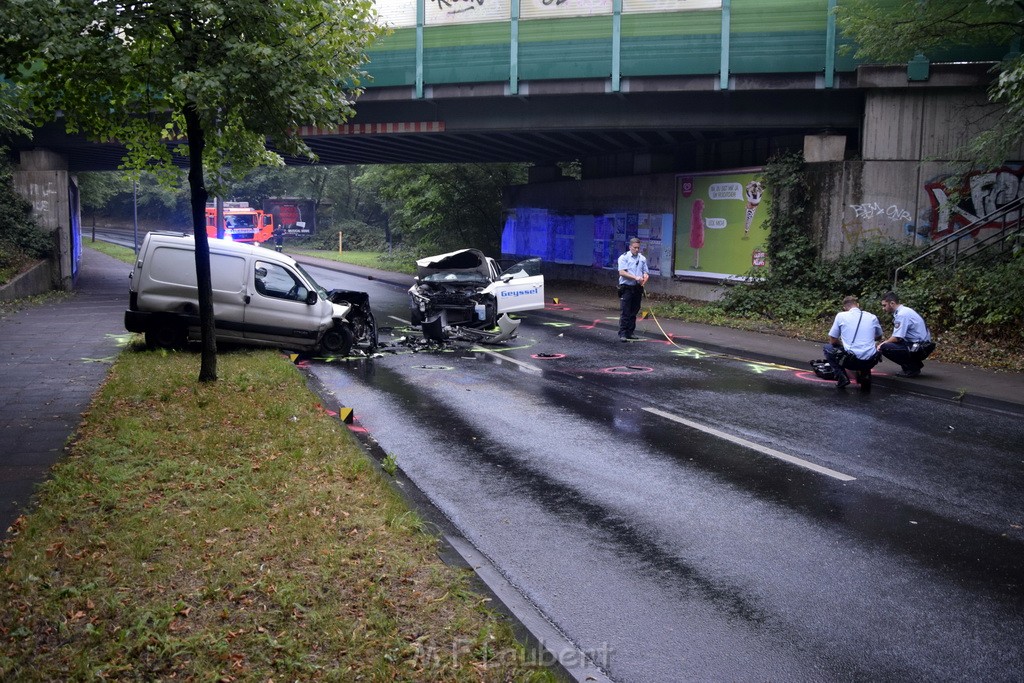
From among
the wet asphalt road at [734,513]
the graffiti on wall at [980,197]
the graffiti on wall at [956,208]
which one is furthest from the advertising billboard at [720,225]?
the wet asphalt road at [734,513]

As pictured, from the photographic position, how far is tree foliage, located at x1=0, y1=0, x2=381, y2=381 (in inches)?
367

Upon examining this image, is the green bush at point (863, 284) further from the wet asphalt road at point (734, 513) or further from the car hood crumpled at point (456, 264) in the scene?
the car hood crumpled at point (456, 264)

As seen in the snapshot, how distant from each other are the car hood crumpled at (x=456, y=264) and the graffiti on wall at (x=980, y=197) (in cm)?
993

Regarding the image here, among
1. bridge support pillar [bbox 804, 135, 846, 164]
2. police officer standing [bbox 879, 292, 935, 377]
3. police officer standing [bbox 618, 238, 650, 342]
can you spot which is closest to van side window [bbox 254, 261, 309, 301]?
police officer standing [bbox 618, 238, 650, 342]

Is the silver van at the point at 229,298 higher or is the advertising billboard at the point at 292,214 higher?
the advertising billboard at the point at 292,214

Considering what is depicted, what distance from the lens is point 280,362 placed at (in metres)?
13.2

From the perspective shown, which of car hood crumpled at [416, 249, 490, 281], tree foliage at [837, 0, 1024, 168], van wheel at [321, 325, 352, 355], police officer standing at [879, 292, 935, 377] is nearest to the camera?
police officer standing at [879, 292, 935, 377]

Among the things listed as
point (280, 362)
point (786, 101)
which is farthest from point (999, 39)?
point (280, 362)

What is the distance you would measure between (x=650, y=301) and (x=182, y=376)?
1612cm

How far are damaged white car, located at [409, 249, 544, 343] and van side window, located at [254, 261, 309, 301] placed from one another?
291 centimetres

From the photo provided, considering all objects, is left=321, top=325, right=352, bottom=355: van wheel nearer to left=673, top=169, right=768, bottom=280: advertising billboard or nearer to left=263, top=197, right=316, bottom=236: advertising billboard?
left=673, top=169, right=768, bottom=280: advertising billboard

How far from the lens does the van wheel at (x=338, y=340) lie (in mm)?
15164

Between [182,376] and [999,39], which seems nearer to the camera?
[182,376]

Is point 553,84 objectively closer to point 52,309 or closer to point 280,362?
point 280,362
